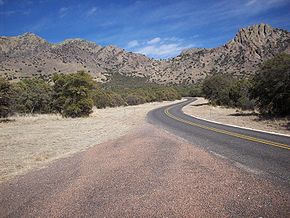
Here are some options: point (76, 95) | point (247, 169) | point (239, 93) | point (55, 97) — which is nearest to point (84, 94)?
point (76, 95)

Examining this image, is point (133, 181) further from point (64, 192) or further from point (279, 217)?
point (279, 217)

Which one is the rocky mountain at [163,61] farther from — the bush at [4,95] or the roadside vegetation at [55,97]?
the bush at [4,95]

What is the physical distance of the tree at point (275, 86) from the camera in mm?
25531

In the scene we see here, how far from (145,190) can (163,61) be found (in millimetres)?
188189

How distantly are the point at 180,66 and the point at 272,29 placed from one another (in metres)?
60.0

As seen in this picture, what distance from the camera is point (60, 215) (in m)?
5.89

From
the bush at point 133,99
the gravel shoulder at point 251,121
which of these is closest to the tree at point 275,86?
the gravel shoulder at point 251,121

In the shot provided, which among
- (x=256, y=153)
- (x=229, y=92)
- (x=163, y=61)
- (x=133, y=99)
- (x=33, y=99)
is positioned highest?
(x=163, y=61)

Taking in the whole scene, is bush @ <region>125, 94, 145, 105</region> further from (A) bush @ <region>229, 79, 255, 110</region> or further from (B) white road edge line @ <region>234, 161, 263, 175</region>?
(B) white road edge line @ <region>234, 161, 263, 175</region>

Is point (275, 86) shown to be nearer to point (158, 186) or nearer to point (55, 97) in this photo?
point (158, 186)

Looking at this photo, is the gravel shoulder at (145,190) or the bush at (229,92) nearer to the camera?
the gravel shoulder at (145,190)

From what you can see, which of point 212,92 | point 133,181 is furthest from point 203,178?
point 212,92

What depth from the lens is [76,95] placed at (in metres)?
34.4

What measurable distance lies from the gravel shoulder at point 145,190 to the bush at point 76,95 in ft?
79.7
